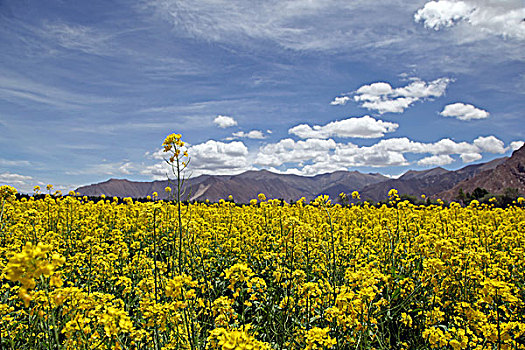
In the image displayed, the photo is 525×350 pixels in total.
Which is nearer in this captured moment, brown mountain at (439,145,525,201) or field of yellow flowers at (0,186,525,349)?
field of yellow flowers at (0,186,525,349)

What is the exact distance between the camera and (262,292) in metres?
4.48

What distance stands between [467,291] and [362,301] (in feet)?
8.19

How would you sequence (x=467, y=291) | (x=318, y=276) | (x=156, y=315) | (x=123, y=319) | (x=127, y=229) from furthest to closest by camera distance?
1. (x=127, y=229)
2. (x=318, y=276)
3. (x=467, y=291)
4. (x=156, y=315)
5. (x=123, y=319)

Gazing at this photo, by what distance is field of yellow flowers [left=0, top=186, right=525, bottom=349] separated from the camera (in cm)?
293

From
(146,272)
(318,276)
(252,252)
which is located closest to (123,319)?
(146,272)

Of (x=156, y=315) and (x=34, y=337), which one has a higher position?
(x=156, y=315)

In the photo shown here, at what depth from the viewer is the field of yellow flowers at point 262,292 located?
2.93 metres

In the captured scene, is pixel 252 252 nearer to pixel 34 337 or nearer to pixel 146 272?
pixel 146 272

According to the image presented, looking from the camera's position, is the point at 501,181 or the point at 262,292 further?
the point at 501,181

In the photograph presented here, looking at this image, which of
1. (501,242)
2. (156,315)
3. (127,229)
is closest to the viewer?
(156,315)

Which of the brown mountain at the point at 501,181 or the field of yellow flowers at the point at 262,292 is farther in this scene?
the brown mountain at the point at 501,181

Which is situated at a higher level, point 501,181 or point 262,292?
point 501,181

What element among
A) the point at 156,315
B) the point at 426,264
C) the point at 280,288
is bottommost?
the point at 280,288

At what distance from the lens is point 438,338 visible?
3.44 meters
